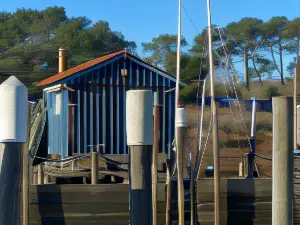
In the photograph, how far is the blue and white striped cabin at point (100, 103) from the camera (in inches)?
613

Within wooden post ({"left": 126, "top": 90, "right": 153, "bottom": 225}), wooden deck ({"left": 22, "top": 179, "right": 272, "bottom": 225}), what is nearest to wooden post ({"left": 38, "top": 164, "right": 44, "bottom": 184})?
wooden deck ({"left": 22, "top": 179, "right": 272, "bottom": 225})

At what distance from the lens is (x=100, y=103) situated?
15.9 meters

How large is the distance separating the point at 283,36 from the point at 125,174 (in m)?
32.3

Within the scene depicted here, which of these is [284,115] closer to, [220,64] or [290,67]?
[220,64]

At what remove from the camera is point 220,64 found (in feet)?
58.9

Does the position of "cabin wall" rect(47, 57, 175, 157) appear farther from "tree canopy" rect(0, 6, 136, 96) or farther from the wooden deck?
"tree canopy" rect(0, 6, 136, 96)

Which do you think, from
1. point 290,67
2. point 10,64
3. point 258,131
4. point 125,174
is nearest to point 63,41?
point 10,64

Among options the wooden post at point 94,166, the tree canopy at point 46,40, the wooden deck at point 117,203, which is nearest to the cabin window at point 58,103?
the wooden post at point 94,166

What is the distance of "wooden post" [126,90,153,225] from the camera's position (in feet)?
16.0

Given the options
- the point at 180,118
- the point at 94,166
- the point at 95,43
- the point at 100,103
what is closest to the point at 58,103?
the point at 100,103

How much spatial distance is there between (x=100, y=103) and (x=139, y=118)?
11057mm

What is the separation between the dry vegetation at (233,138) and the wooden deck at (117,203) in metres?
1.88

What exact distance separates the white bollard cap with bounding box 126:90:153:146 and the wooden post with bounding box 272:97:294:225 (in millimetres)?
1010

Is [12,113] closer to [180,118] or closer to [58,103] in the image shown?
[180,118]
